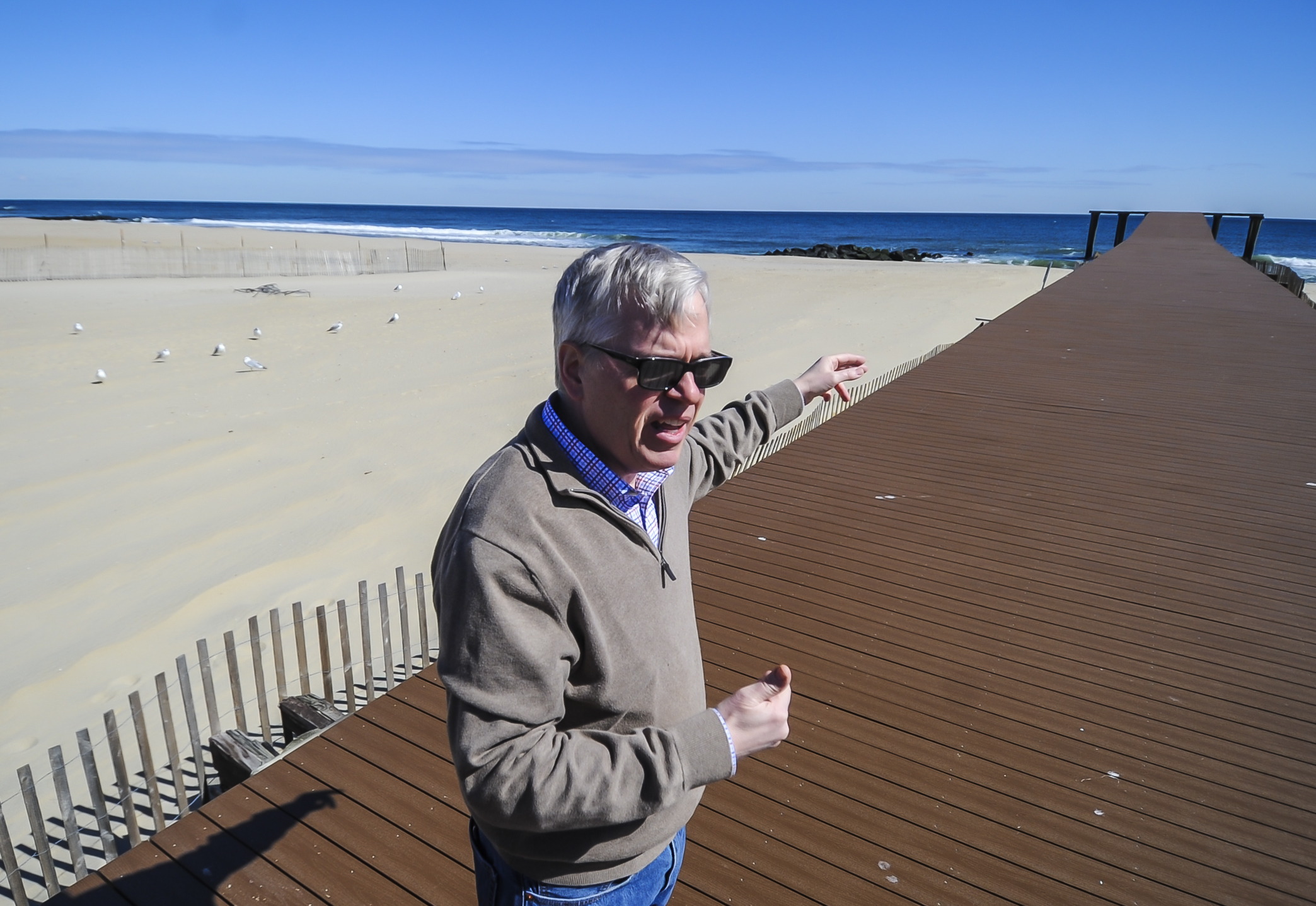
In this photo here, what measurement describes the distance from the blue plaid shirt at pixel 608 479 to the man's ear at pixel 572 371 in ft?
0.17

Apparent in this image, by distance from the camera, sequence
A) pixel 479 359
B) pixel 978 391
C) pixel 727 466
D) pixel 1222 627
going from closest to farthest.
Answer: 1. pixel 727 466
2. pixel 1222 627
3. pixel 978 391
4. pixel 479 359

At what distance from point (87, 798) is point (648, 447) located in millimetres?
4710

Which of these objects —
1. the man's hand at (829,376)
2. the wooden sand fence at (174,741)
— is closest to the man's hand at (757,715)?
the man's hand at (829,376)

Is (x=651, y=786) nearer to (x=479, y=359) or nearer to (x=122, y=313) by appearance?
(x=479, y=359)

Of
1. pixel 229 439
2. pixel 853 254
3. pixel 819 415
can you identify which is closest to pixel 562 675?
pixel 819 415

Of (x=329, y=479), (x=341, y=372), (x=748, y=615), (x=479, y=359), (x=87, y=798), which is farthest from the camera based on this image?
(x=479, y=359)

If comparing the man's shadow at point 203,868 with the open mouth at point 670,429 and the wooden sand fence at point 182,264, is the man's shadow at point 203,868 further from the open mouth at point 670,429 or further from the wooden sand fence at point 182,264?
the wooden sand fence at point 182,264

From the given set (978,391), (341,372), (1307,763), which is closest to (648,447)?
(1307,763)

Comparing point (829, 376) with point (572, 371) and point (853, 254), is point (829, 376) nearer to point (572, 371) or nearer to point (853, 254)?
point (572, 371)

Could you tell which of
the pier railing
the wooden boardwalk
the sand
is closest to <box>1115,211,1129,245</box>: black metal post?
the pier railing

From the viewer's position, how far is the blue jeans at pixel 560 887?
1.54 metres

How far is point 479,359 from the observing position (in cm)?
1603

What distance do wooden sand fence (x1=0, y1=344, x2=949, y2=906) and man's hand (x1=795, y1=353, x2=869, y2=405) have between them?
232 centimetres

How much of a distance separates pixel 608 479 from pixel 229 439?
35.2 ft
